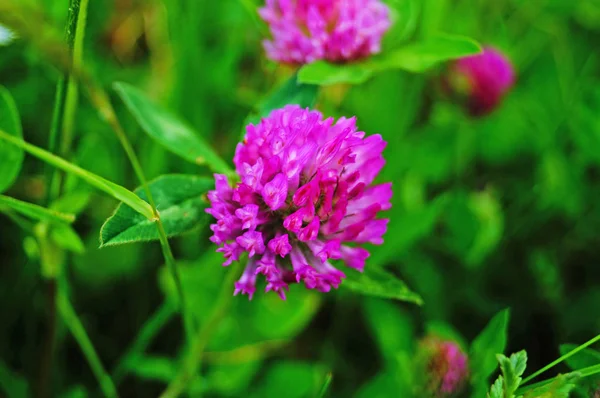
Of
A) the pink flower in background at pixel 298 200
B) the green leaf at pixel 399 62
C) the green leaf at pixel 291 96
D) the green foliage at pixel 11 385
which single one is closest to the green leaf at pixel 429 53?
the green leaf at pixel 399 62

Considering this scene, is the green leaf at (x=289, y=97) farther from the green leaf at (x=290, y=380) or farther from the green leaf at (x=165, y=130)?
the green leaf at (x=290, y=380)

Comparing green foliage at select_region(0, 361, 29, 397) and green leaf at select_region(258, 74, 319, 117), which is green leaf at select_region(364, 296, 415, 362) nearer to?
green leaf at select_region(258, 74, 319, 117)

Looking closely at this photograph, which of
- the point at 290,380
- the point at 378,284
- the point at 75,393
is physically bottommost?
the point at 290,380

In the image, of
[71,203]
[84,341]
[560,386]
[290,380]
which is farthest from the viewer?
[290,380]

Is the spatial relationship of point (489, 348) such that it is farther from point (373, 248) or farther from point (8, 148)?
point (8, 148)

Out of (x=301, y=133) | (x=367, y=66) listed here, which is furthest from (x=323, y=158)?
(x=367, y=66)

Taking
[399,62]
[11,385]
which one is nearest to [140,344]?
[11,385]
